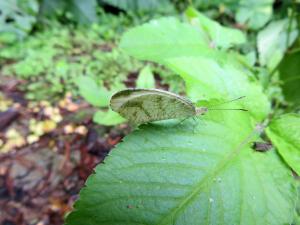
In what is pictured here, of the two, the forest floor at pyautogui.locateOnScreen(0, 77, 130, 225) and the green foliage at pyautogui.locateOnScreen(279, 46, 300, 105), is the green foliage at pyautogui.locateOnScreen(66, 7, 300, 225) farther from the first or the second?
the forest floor at pyautogui.locateOnScreen(0, 77, 130, 225)

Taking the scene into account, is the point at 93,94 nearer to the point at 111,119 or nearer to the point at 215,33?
the point at 111,119

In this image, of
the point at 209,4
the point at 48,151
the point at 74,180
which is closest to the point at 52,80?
the point at 48,151

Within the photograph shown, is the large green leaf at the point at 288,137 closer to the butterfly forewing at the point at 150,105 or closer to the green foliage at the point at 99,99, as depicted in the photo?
the butterfly forewing at the point at 150,105

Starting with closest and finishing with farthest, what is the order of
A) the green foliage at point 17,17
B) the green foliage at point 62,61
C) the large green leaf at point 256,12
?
the green foliage at point 62,61 → the large green leaf at point 256,12 → the green foliage at point 17,17

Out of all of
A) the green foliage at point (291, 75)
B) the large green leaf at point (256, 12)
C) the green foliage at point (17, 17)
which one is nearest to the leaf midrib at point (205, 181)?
the green foliage at point (291, 75)

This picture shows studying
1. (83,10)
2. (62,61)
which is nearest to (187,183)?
(62,61)

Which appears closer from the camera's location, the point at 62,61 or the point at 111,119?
the point at 111,119
